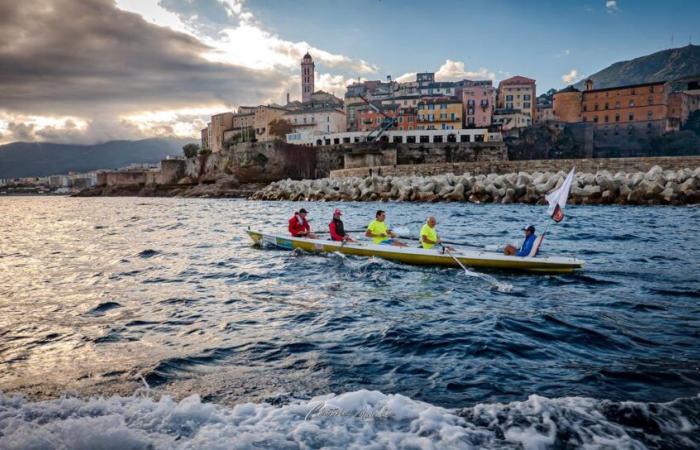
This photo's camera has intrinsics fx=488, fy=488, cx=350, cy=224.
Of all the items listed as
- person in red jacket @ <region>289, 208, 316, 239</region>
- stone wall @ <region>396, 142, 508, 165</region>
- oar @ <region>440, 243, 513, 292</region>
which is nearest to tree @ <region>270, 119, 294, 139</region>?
stone wall @ <region>396, 142, 508, 165</region>

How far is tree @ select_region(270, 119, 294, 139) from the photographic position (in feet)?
301

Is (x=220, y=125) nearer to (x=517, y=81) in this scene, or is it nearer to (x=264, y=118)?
(x=264, y=118)

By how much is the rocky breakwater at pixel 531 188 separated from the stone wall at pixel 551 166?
1667 mm

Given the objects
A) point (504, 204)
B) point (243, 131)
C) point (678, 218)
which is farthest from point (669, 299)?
point (243, 131)

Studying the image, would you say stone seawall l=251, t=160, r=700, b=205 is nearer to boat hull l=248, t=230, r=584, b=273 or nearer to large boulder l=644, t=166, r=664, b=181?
large boulder l=644, t=166, r=664, b=181

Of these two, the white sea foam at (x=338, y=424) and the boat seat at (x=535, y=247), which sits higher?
the boat seat at (x=535, y=247)

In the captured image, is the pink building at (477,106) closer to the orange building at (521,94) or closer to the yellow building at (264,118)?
the orange building at (521,94)

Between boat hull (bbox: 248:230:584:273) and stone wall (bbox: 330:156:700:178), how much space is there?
91.6 ft

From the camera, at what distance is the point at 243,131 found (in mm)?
95000

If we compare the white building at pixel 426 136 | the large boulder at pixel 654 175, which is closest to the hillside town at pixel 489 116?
the white building at pixel 426 136

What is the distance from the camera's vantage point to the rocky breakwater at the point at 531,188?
26672 mm

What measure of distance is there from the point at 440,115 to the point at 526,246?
7368cm

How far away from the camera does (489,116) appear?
85750mm

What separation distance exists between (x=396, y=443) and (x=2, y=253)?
18.3m
